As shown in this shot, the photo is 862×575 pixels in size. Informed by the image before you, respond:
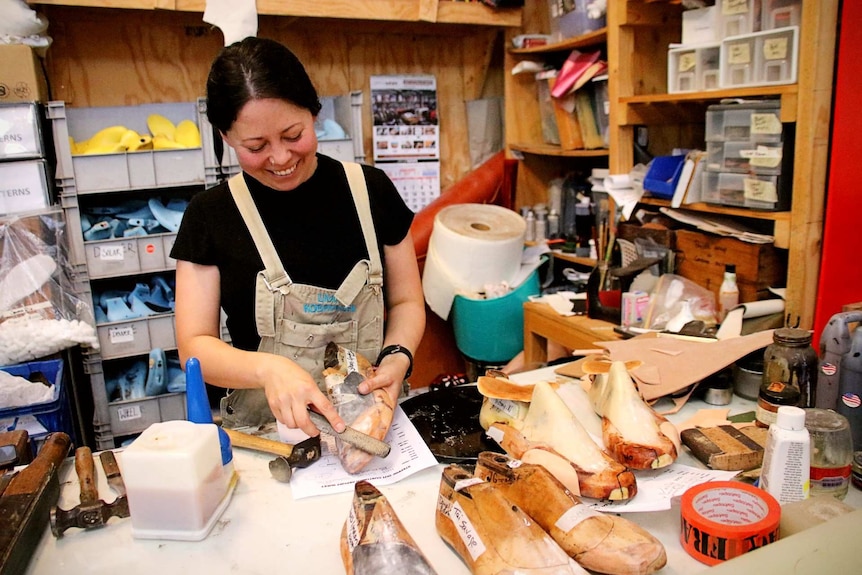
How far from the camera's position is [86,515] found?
1068 mm

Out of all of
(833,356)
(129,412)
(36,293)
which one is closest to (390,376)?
(833,356)

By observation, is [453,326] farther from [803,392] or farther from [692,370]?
[803,392]

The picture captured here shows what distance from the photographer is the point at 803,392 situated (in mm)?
1349

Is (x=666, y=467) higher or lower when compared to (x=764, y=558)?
lower

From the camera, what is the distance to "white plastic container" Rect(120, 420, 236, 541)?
986 mm

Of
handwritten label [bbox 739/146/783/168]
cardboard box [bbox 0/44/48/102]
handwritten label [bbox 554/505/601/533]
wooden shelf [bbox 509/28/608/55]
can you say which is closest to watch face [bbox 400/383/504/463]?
handwritten label [bbox 554/505/601/533]

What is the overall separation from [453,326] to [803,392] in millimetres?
1888

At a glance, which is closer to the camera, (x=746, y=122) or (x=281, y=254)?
(x=281, y=254)

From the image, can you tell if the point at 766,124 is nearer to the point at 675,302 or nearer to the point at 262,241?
the point at 675,302

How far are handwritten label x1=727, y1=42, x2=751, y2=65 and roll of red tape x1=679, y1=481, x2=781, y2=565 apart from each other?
1539mm

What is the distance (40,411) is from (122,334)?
0.68 metres

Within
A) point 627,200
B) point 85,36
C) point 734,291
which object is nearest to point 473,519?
point 734,291

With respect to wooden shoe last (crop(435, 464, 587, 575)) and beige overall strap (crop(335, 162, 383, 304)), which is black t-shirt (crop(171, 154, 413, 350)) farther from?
wooden shoe last (crop(435, 464, 587, 575))

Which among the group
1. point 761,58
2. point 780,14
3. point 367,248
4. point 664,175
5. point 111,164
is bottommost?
point 367,248
